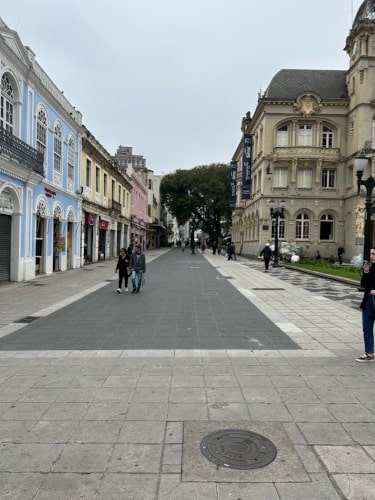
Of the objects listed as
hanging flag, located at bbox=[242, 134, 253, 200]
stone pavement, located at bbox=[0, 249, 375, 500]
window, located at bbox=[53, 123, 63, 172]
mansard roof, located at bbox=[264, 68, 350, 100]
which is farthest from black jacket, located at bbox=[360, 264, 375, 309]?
hanging flag, located at bbox=[242, 134, 253, 200]

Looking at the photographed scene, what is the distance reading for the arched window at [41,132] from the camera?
57.9 feet

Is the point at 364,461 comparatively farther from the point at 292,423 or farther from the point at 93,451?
the point at 93,451

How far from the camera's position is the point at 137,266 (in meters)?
13.6

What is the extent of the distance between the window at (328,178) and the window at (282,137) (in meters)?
4.33

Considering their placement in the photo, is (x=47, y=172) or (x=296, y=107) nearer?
(x=47, y=172)

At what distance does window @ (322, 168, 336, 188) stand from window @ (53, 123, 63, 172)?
24.9m

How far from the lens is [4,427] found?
389cm

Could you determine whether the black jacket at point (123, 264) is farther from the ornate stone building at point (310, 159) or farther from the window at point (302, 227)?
the window at point (302, 227)

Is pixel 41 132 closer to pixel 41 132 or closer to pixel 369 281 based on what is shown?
pixel 41 132

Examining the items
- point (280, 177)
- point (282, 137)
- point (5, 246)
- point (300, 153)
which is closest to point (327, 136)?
point (300, 153)

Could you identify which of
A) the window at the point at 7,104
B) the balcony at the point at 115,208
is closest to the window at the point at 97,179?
the balcony at the point at 115,208

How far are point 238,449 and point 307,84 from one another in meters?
39.6

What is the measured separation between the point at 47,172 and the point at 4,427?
54.4 feet

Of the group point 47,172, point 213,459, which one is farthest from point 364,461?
point 47,172
